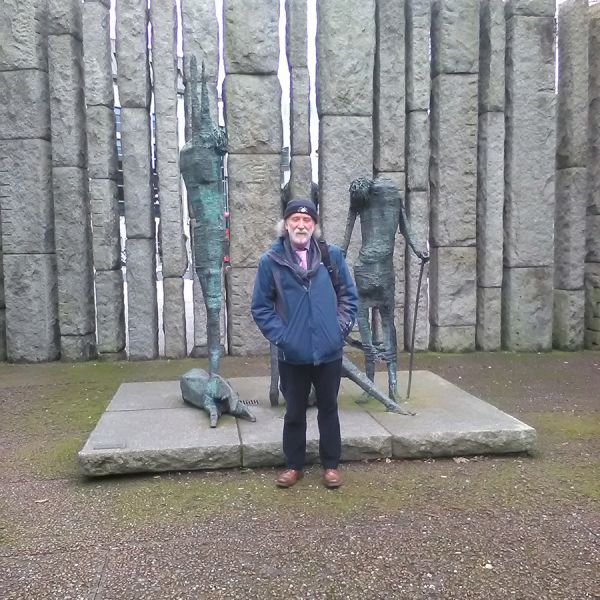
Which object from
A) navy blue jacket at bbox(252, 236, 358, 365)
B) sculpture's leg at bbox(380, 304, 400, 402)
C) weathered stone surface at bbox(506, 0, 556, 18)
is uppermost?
weathered stone surface at bbox(506, 0, 556, 18)

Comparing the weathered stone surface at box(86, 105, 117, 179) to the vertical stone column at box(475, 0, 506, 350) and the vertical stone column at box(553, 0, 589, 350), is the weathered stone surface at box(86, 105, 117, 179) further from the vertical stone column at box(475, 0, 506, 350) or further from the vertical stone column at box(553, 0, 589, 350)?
the vertical stone column at box(553, 0, 589, 350)

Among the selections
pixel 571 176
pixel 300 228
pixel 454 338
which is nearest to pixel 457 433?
pixel 300 228

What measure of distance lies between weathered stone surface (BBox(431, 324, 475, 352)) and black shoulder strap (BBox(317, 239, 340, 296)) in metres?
4.12

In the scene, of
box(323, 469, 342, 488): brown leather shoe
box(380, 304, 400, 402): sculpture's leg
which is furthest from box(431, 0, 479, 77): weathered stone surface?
box(323, 469, 342, 488): brown leather shoe

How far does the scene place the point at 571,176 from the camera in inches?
279

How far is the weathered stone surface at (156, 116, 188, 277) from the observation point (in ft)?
21.3

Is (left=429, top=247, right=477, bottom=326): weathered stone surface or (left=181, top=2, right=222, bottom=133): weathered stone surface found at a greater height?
(left=181, top=2, right=222, bottom=133): weathered stone surface

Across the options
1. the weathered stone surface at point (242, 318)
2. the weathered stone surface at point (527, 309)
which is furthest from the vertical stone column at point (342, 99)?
the weathered stone surface at point (527, 309)

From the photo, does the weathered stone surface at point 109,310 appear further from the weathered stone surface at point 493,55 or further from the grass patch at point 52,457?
the weathered stone surface at point 493,55

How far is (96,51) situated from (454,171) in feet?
14.3

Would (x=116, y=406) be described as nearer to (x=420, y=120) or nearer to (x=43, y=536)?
(x=43, y=536)

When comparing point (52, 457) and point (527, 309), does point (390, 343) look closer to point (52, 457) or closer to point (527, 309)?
point (52, 457)

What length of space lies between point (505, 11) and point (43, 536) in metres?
7.31

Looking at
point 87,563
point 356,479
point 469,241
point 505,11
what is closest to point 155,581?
point 87,563
